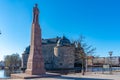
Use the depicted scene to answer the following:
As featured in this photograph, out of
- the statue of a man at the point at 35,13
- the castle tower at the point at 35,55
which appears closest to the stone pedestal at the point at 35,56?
the castle tower at the point at 35,55

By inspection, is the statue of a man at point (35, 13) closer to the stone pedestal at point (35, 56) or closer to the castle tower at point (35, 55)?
Result: the castle tower at point (35, 55)

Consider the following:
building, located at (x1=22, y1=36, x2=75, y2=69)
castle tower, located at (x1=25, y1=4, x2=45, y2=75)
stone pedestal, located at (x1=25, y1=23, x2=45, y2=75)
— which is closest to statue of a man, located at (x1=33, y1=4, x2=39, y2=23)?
castle tower, located at (x1=25, y1=4, x2=45, y2=75)

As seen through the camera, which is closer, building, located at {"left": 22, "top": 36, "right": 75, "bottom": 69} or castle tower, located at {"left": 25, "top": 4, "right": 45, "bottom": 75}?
castle tower, located at {"left": 25, "top": 4, "right": 45, "bottom": 75}

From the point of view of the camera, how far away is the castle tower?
32938 mm

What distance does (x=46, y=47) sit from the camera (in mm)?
99250

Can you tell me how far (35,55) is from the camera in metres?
33.4

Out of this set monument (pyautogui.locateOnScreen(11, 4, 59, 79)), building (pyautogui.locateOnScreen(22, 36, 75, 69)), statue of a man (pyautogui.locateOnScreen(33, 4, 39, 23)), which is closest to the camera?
monument (pyautogui.locateOnScreen(11, 4, 59, 79))

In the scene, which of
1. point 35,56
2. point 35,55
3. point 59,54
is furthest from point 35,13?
point 59,54

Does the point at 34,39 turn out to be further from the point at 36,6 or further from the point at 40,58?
the point at 36,6

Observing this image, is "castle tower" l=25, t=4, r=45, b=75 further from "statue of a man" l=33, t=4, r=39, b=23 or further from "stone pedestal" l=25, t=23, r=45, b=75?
"statue of a man" l=33, t=4, r=39, b=23

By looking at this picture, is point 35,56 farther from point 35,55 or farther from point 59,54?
point 59,54

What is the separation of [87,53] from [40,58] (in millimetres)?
13888

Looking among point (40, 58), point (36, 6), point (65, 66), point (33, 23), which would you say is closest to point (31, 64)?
point (40, 58)

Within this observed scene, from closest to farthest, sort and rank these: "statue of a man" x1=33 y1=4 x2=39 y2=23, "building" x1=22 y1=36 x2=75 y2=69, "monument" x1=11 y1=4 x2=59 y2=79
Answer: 1. "monument" x1=11 y1=4 x2=59 y2=79
2. "statue of a man" x1=33 y1=4 x2=39 y2=23
3. "building" x1=22 y1=36 x2=75 y2=69
